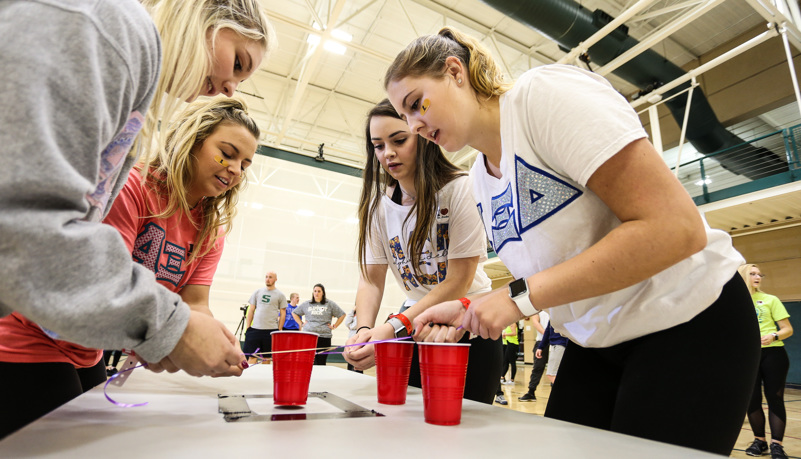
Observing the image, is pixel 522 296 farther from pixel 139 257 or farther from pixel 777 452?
pixel 777 452

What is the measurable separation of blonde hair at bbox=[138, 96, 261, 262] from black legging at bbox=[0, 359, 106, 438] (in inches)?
16.5

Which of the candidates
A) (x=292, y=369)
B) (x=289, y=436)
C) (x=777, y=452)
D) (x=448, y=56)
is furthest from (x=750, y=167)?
(x=289, y=436)

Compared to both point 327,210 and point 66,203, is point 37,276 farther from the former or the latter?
point 327,210

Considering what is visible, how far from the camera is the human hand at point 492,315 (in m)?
0.79

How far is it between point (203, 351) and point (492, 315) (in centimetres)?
49

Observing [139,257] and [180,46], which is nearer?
[180,46]

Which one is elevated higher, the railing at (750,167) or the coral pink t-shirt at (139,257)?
the railing at (750,167)

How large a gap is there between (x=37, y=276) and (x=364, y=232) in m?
1.21

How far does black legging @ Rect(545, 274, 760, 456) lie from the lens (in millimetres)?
747

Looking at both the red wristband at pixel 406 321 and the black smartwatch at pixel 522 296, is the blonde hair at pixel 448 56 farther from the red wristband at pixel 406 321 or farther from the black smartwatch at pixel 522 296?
the red wristband at pixel 406 321

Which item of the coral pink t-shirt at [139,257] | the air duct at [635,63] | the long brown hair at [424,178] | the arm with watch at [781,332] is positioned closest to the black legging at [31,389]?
the coral pink t-shirt at [139,257]

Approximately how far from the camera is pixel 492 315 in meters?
0.80

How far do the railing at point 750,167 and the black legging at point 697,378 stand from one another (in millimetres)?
6276

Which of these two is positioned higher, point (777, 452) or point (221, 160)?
point (221, 160)
